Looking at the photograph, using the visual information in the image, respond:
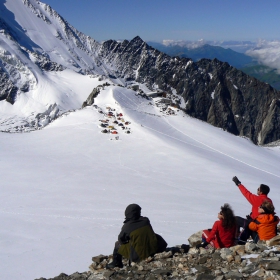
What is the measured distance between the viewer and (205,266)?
662 cm

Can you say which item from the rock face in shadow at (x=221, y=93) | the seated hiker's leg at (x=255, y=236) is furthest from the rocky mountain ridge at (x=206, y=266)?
the rock face in shadow at (x=221, y=93)

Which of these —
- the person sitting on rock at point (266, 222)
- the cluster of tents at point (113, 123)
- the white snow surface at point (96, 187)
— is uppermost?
the cluster of tents at point (113, 123)

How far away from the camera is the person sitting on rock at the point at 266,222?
7559 millimetres

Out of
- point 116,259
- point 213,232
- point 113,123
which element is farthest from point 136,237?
point 113,123

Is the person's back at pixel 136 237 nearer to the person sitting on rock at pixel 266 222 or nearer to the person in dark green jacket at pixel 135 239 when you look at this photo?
the person in dark green jacket at pixel 135 239

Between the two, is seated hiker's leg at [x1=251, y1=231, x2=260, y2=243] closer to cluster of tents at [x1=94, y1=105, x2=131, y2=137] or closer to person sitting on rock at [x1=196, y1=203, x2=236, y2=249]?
person sitting on rock at [x1=196, y1=203, x2=236, y2=249]

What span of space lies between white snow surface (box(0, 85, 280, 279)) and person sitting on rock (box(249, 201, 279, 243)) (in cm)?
383

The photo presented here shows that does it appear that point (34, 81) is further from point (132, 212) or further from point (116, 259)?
point (132, 212)

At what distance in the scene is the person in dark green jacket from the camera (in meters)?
7.23

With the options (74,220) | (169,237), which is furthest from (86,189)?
(169,237)

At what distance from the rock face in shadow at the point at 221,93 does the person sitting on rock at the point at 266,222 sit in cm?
16225

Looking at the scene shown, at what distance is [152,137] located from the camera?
103 ft

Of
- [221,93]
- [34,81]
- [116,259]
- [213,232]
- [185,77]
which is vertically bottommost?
[116,259]

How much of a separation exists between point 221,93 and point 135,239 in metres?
173
